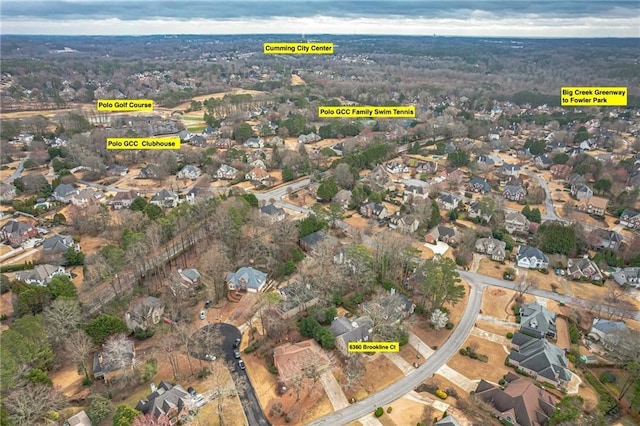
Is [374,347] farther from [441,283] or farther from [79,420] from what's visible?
[79,420]

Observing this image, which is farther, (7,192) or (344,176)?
(344,176)

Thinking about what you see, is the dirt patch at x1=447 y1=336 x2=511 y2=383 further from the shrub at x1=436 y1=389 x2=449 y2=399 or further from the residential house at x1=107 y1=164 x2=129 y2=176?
the residential house at x1=107 y1=164 x2=129 y2=176

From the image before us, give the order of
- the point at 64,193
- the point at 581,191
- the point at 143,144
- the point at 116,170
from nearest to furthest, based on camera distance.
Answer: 1. the point at 143,144
2. the point at 64,193
3. the point at 581,191
4. the point at 116,170

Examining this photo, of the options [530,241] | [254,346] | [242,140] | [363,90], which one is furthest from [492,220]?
[363,90]

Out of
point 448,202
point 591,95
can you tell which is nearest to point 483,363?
point 448,202

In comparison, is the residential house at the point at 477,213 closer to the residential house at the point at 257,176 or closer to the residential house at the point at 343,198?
the residential house at the point at 343,198

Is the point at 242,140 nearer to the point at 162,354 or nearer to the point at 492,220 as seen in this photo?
the point at 492,220
